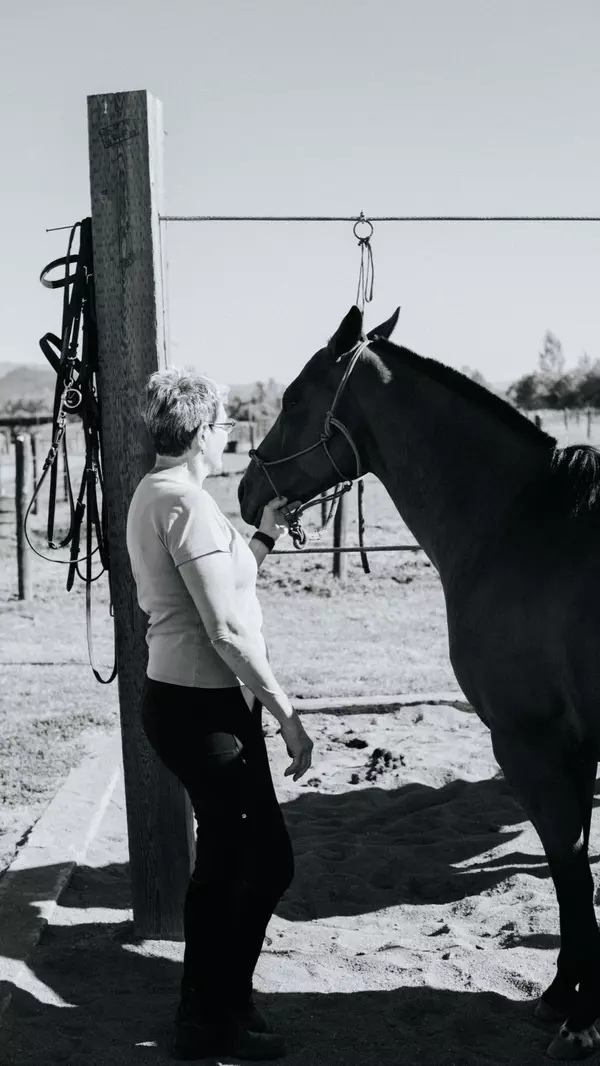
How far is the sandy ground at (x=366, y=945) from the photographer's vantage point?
9.77 ft

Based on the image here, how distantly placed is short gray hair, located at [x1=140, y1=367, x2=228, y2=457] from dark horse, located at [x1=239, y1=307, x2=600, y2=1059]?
615mm

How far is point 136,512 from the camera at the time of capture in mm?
2812

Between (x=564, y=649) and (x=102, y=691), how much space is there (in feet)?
16.7

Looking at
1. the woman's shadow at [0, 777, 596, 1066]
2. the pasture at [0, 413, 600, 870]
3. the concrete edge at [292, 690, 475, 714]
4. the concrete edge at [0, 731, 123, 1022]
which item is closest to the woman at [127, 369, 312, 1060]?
the woman's shadow at [0, 777, 596, 1066]

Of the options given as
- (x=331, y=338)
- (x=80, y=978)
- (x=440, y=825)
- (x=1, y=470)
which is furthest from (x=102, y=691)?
(x=1, y=470)

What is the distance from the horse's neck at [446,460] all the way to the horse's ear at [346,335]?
0.12m

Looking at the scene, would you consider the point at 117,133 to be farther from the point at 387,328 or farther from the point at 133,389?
the point at 387,328

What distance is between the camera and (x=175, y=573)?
2781 mm

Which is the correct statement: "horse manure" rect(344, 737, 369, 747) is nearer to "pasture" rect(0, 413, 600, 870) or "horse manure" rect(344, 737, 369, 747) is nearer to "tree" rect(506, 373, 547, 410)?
"pasture" rect(0, 413, 600, 870)

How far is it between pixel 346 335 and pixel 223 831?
5.33 ft

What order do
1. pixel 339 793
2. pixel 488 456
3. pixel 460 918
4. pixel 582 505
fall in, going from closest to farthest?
pixel 582 505 < pixel 488 456 < pixel 460 918 < pixel 339 793

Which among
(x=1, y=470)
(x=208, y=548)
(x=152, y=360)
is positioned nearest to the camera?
(x=208, y=548)

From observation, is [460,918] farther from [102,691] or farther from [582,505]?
[102,691]

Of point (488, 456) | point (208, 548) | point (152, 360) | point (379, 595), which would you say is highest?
point (152, 360)
